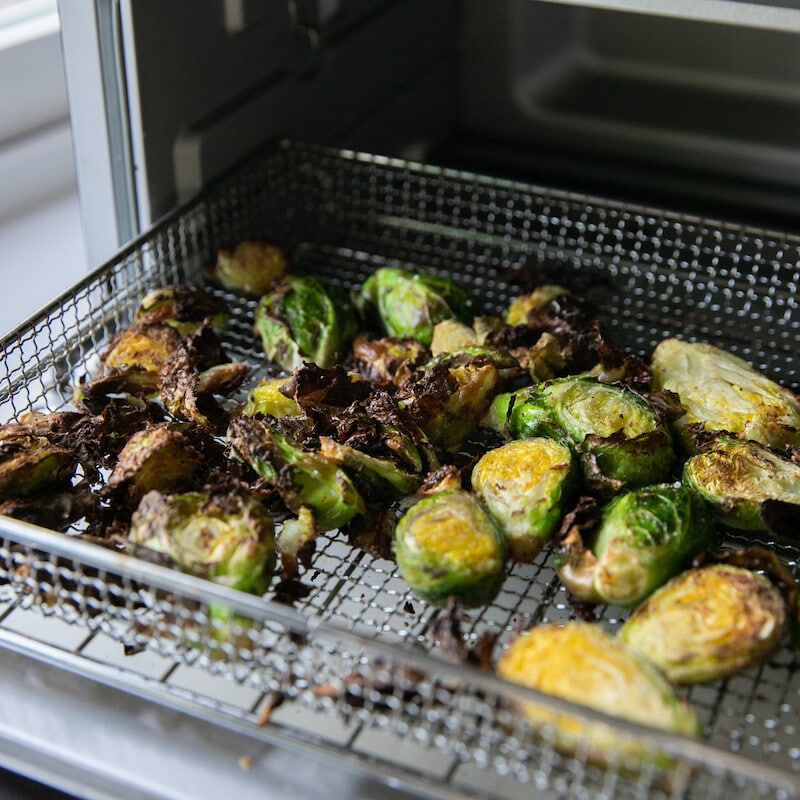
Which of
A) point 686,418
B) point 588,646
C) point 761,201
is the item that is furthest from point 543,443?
point 761,201

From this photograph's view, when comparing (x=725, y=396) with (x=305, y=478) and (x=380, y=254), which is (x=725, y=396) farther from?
(x=380, y=254)

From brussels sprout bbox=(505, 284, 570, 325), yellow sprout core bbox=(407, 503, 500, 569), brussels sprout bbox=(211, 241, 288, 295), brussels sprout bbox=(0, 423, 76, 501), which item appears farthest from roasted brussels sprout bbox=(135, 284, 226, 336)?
yellow sprout core bbox=(407, 503, 500, 569)

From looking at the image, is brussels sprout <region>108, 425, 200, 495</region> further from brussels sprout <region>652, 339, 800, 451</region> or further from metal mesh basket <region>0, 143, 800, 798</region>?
→ brussels sprout <region>652, 339, 800, 451</region>

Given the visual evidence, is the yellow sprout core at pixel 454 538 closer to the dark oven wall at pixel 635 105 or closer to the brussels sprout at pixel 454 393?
the brussels sprout at pixel 454 393

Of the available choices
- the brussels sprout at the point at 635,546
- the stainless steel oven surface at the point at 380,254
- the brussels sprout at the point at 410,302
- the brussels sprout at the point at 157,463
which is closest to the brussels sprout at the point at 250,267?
the stainless steel oven surface at the point at 380,254

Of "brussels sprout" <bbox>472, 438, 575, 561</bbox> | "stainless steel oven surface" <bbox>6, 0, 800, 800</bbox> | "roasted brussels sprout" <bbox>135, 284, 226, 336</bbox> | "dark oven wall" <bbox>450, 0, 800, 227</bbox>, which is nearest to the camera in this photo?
"stainless steel oven surface" <bbox>6, 0, 800, 800</bbox>

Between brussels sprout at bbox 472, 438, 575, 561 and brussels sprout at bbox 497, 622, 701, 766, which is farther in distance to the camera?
brussels sprout at bbox 472, 438, 575, 561
